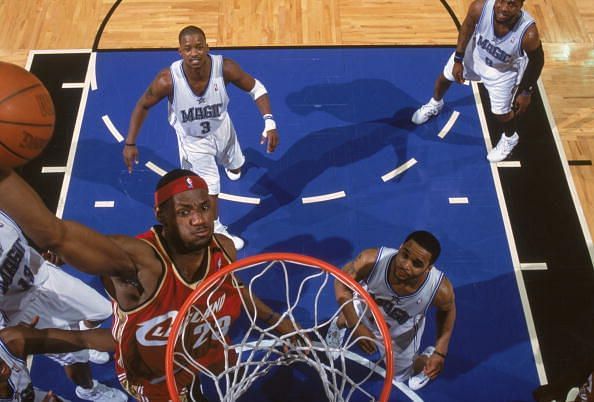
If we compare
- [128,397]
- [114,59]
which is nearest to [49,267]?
[128,397]

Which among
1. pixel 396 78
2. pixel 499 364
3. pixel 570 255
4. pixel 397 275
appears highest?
pixel 396 78

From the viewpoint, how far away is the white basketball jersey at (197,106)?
4594 millimetres

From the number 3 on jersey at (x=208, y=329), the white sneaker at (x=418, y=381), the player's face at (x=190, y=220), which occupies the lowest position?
the white sneaker at (x=418, y=381)

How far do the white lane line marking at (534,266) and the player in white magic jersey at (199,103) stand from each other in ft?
7.12

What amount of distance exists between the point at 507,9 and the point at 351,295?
8.57 ft

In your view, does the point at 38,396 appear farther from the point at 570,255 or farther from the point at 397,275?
the point at 570,255

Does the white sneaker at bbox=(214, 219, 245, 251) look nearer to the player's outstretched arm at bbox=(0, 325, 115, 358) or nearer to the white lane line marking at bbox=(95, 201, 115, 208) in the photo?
the white lane line marking at bbox=(95, 201, 115, 208)

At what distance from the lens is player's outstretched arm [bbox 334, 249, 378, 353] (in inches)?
149

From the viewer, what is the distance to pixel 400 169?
5660 mm

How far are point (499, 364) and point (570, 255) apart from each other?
1173 mm

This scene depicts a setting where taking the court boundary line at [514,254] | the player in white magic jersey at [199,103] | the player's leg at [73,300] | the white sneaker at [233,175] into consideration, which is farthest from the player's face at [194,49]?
the court boundary line at [514,254]

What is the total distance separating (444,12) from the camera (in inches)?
273

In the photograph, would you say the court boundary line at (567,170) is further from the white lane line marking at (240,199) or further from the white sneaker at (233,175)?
the white sneaker at (233,175)

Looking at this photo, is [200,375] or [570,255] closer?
[200,375]
